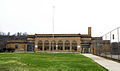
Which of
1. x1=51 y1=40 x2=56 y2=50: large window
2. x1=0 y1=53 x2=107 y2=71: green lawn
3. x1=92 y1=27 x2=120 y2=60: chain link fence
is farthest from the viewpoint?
x1=51 y1=40 x2=56 y2=50: large window

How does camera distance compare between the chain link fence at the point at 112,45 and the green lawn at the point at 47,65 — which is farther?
the chain link fence at the point at 112,45

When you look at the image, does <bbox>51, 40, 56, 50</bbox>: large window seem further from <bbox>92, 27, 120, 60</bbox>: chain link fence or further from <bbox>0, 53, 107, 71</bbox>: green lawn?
<bbox>0, 53, 107, 71</bbox>: green lawn

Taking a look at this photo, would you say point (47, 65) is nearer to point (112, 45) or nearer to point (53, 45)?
point (112, 45)

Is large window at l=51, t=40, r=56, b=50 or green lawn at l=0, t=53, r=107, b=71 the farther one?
large window at l=51, t=40, r=56, b=50

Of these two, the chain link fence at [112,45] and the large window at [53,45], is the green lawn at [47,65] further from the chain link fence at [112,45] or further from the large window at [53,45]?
the large window at [53,45]

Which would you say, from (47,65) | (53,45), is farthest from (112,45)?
(53,45)

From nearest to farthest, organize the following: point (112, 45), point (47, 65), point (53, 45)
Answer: point (47, 65) < point (112, 45) < point (53, 45)

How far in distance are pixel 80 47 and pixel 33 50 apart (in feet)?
63.3

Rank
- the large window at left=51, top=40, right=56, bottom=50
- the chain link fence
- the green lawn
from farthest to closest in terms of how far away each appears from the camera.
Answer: the large window at left=51, top=40, right=56, bottom=50
the chain link fence
the green lawn

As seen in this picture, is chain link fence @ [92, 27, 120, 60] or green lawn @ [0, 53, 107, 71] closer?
green lawn @ [0, 53, 107, 71]

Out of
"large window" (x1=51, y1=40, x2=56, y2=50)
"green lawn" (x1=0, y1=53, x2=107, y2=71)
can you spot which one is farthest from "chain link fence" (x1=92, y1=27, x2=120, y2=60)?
"large window" (x1=51, y1=40, x2=56, y2=50)

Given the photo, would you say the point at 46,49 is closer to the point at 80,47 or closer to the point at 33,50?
the point at 33,50

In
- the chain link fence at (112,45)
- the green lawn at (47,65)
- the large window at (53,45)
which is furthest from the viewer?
the large window at (53,45)

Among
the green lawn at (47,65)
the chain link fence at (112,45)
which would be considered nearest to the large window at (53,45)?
the chain link fence at (112,45)
